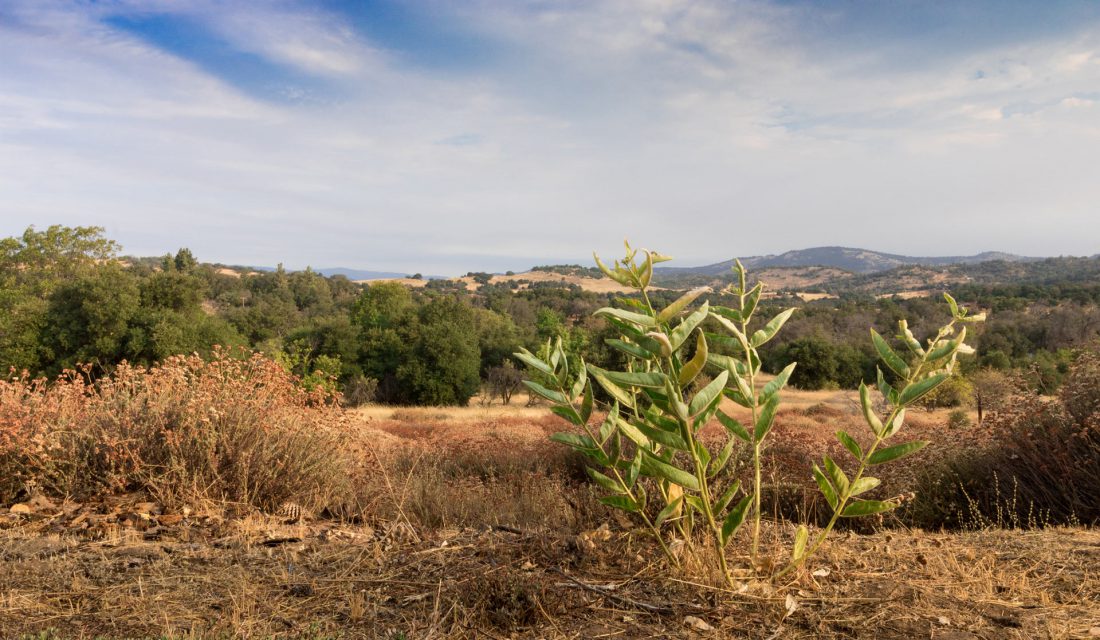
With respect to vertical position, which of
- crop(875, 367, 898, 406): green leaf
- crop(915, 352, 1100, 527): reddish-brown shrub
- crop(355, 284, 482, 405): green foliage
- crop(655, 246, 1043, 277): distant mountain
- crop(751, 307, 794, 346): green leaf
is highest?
crop(655, 246, 1043, 277): distant mountain

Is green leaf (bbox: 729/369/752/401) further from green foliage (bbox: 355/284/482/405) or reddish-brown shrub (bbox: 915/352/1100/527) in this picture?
green foliage (bbox: 355/284/482/405)

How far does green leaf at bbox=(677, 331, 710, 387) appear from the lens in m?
1.98

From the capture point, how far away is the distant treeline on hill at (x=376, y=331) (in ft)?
84.3

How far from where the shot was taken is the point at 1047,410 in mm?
5672

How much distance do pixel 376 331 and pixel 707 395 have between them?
113 feet

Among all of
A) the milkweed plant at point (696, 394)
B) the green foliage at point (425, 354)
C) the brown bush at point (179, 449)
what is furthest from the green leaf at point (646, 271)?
the green foliage at point (425, 354)

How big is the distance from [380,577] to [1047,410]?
6.07 metres

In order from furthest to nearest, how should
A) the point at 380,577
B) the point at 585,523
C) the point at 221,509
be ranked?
the point at 221,509 → the point at 585,523 → the point at 380,577

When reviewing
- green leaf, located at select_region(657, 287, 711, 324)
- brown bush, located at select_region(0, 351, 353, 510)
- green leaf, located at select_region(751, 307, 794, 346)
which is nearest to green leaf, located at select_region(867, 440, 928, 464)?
green leaf, located at select_region(751, 307, 794, 346)

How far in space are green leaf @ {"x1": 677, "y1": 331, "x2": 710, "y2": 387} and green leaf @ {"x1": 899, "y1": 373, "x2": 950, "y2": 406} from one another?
0.90m

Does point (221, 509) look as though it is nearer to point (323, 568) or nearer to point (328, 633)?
point (323, 568)

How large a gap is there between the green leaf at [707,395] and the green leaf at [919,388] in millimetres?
768

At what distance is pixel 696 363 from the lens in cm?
207

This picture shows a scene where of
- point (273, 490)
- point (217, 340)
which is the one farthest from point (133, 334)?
point (273, 490)
